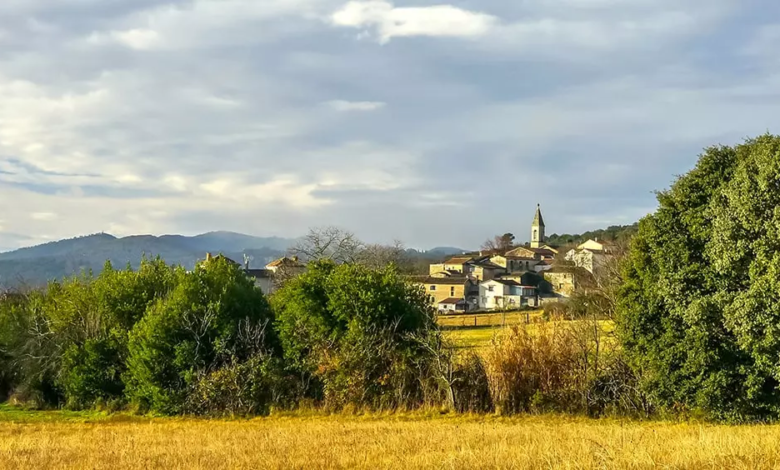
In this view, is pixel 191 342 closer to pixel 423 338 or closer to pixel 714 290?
pixel 423 338

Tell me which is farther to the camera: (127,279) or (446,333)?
(127,279)

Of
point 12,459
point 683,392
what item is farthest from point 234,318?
point 683,392

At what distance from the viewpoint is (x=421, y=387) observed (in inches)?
944

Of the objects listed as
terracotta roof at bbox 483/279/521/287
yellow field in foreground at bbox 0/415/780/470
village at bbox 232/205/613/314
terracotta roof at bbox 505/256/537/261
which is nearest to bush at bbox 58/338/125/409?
yellow field in foreground at bbox 0/415/780/470

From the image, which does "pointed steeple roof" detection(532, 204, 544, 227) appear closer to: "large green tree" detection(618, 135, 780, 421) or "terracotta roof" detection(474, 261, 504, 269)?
"terracotta roof" detection(474, 261, 504, 269)

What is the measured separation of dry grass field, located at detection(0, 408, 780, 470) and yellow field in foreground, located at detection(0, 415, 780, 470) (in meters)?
0.02

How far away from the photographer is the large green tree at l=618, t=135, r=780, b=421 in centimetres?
1770

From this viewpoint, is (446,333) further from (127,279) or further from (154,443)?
(127,279)

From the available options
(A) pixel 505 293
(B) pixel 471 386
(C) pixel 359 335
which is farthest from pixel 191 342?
(A) pixel 505 293

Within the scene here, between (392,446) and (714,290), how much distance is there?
10.6 meters

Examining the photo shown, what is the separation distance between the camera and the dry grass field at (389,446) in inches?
360

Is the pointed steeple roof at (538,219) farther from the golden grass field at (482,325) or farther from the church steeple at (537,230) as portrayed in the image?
the golden grass field at (482,325)

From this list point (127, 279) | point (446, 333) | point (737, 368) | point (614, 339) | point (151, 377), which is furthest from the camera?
point (127, 279)

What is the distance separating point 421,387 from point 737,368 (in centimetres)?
992
